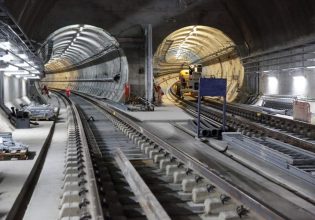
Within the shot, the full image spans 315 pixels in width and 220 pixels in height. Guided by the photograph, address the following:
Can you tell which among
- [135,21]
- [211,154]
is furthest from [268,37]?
[211,154]

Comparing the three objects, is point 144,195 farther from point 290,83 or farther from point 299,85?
point 290,83

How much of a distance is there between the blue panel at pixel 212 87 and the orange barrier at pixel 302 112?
16.9ft

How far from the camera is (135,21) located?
93.5 ft

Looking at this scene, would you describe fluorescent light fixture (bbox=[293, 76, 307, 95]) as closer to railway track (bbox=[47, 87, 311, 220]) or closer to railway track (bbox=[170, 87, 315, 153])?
railway track (bbox=[170, 87, 315, 153])

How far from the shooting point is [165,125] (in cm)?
1827

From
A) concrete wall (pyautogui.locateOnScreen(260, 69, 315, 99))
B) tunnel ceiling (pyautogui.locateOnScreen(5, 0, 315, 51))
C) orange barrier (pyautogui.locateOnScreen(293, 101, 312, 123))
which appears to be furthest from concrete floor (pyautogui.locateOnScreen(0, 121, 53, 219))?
tunnel ceiling (pyautogui.locateOnScreen(5, 0, 315, 51))

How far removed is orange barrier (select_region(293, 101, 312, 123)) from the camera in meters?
17.8

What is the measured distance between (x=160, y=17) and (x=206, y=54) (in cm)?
1415

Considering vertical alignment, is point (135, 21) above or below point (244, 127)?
above

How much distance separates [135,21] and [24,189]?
2237cm

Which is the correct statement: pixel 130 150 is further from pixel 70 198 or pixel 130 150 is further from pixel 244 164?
pixel 70 198

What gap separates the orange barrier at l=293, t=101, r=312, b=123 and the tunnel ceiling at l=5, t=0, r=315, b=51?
6520mm

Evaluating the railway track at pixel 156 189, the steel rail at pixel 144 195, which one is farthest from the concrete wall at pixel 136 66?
the steel rail at pixel 144 195

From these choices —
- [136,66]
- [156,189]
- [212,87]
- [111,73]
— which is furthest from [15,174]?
[111,73]
